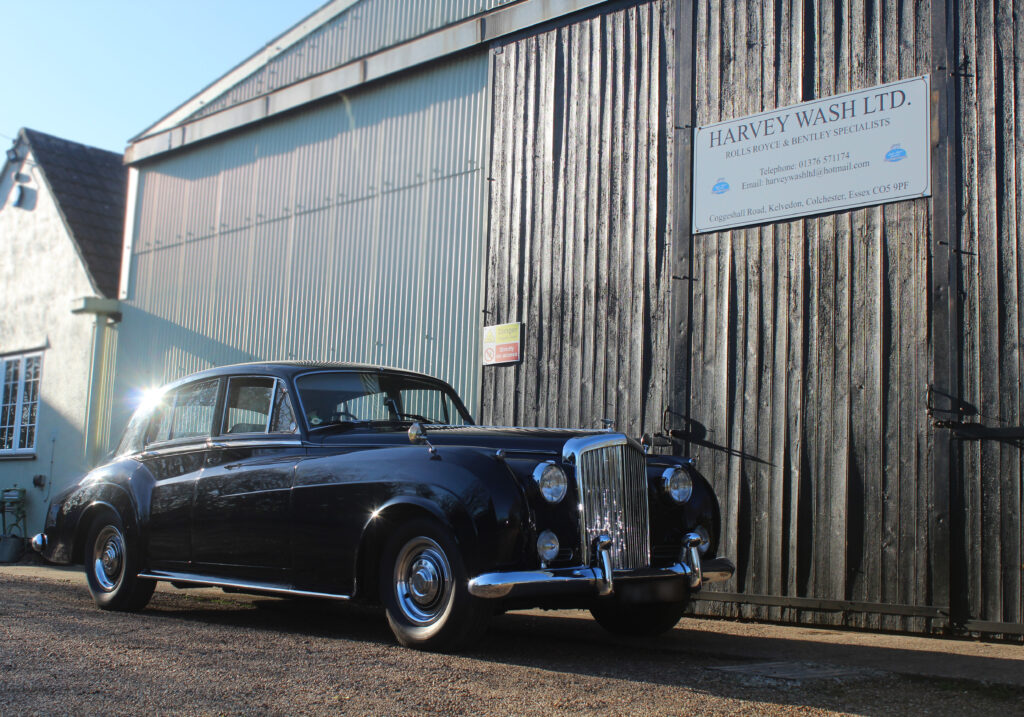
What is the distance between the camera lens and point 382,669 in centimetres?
452

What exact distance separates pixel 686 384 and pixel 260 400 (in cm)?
333

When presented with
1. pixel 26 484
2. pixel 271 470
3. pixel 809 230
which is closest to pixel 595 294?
pixel 809 230

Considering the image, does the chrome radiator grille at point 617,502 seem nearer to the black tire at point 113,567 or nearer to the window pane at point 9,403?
the black tire at point 113,567

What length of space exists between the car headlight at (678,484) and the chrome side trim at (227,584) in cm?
183

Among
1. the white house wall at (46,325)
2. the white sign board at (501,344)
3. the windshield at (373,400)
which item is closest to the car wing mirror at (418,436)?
the windshield at (373,400)

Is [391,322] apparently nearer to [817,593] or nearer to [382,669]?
[817,593]

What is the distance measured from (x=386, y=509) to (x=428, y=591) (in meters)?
0.48

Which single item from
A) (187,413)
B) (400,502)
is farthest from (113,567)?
(400,502)

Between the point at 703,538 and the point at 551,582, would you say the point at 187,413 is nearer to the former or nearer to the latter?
the point at 551,582

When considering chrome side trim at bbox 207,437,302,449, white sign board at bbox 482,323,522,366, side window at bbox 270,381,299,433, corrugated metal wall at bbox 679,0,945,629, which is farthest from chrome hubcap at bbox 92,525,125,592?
corrugated metal wall at bbox 679,0,945,629

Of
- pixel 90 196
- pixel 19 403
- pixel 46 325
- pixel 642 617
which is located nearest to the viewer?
pixel 642 617

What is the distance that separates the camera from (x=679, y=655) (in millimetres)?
5250

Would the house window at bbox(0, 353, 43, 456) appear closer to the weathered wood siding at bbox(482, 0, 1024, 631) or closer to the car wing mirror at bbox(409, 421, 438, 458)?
the weathered wood siding at bbox(482, 0, 1024, 631)

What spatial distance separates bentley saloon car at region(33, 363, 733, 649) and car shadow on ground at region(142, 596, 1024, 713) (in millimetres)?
290
